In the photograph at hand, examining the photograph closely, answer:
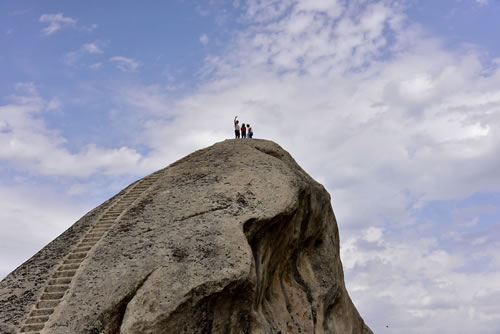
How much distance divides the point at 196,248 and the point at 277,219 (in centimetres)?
307

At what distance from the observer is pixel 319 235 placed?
2033cm

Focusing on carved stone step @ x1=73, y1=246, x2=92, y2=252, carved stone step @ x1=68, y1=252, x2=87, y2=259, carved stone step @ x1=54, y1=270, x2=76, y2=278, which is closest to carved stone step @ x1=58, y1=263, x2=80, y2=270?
carved stone step @ x1=54, y1=270, x2=76, y2=278

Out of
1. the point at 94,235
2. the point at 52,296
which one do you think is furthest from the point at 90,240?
the point at 52,296

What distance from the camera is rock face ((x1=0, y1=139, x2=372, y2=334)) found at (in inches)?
488

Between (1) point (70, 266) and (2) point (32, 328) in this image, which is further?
(1) point (70, 266)

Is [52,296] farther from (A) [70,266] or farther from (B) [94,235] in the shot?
(B) [94,235]

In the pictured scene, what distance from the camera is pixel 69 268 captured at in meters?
14.2

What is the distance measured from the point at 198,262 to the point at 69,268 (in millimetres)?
3427

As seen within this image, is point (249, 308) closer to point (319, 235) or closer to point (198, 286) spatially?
point (198, 286)

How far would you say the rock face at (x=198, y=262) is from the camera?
1240 centimetres

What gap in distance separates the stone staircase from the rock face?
0.03 meters

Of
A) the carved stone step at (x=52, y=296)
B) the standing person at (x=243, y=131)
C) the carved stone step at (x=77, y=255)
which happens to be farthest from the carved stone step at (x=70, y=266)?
the standing person at (x=243, y=131)

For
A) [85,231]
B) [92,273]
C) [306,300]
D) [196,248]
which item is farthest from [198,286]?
[306,300]

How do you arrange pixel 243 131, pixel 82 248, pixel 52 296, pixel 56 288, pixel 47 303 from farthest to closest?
pixel 243 131
pixel 82 248
pixel 56 288
pixel 52 296
pixel 47 303
